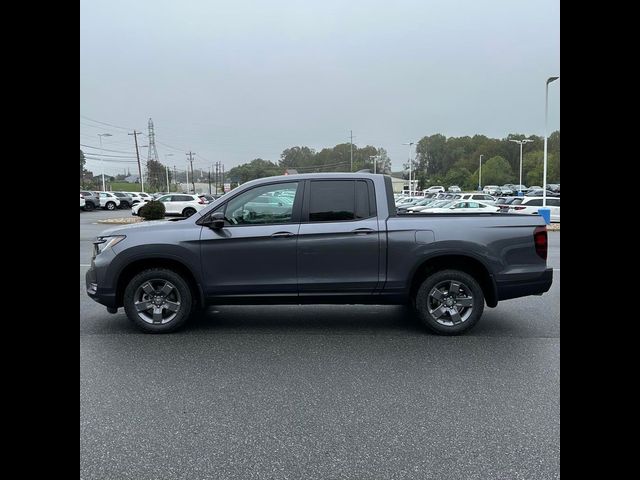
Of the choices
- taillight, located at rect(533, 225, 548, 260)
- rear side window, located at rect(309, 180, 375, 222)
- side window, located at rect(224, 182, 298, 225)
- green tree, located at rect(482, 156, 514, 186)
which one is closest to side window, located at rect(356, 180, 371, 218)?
rear side window, located at rect(309, 180, 375, 222)

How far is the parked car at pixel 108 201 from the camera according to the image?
4716 cm

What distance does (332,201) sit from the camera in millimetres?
6113

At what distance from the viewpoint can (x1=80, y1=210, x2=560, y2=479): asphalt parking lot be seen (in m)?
3.14

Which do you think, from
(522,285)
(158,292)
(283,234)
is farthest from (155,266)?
(522,285)

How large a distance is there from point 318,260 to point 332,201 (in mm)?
731

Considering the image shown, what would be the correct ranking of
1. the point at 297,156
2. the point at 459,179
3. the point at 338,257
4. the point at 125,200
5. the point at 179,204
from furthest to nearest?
1. the point at 459,179
2. the point at 297,156
3. the point at 125,200
4. the point at 179,204
5. the point at 338,257

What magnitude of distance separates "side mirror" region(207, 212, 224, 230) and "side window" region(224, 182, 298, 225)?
0.30 ft

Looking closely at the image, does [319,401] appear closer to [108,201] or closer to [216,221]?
[216,221]

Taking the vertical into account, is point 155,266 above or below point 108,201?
below

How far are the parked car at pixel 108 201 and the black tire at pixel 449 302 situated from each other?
151 ft

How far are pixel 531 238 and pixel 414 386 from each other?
8.63ft

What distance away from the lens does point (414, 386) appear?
4.41 meters
